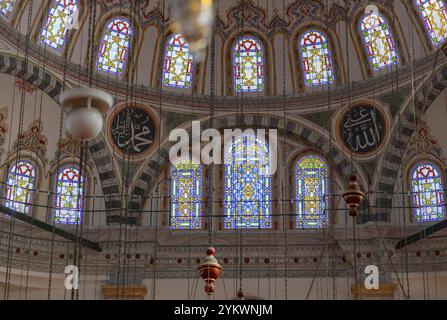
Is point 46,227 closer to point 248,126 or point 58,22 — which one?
point 58,22

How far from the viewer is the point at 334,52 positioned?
15.3 meters

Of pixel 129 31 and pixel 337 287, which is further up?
pixel 129 31

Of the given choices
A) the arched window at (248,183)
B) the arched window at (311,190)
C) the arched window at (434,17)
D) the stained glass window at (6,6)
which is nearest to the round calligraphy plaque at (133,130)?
the arched window at (248,183)

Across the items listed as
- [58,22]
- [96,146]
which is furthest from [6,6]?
[96,146]

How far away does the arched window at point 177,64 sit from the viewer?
1545 centimetres

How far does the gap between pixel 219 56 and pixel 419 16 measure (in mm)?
3391

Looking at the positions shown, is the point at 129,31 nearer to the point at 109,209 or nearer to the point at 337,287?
the point at 109,209

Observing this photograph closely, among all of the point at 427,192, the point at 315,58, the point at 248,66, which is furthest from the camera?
the point at 248,66

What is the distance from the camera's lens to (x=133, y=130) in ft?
49.5

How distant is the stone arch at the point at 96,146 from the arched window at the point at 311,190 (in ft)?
9.85

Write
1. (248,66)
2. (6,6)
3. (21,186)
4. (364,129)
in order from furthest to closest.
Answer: (248,66), (364,129), (21,186), (6,6)

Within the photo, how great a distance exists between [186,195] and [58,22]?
3.54m
